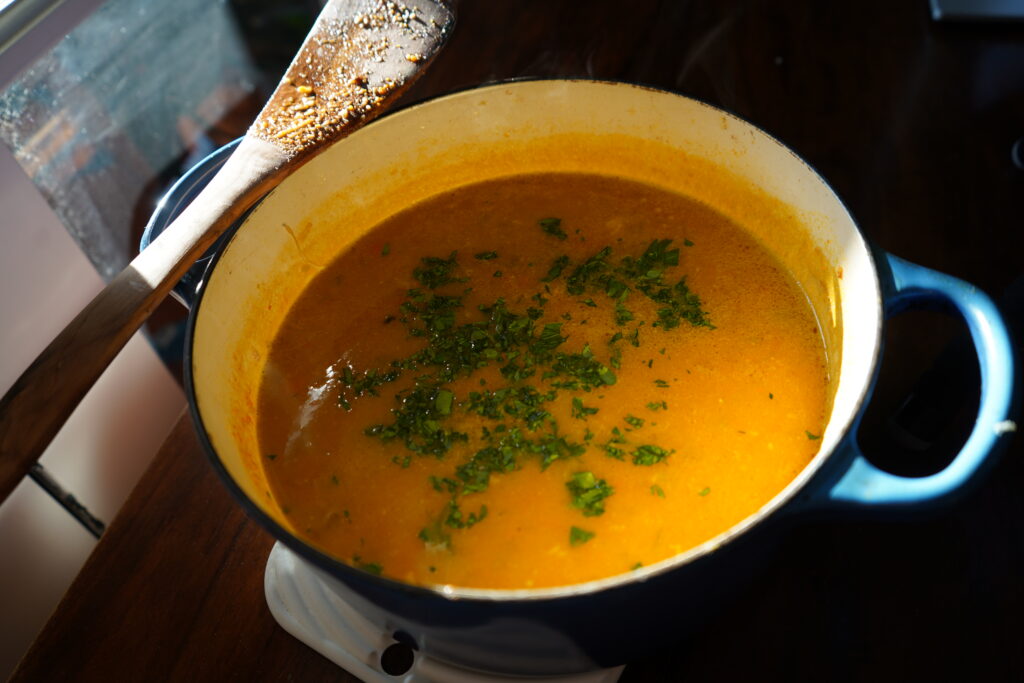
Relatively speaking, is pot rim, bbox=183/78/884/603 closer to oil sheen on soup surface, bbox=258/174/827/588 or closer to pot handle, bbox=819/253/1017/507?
pot handle, bbox=819/253/1017/507

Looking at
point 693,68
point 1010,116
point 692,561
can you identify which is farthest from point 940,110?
point 692,561

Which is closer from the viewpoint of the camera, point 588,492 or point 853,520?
point 853,520

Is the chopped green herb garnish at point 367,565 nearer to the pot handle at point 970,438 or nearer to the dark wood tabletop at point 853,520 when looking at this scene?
the dark wood tabletop at point 853,520

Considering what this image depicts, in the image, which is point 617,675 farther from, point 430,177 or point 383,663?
point 430,177

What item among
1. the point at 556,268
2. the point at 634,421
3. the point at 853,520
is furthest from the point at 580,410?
the point at 853,520

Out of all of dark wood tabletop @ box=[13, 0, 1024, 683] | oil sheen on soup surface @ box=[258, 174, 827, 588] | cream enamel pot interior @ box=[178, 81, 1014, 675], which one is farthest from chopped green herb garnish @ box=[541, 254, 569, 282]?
dark wood tabletop @ box=[13, 0, 1024, 683]

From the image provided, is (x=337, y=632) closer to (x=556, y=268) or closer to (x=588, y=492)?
(x=588, y=492)
